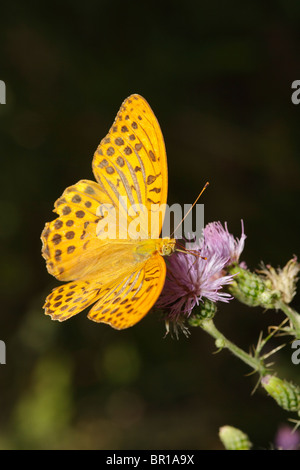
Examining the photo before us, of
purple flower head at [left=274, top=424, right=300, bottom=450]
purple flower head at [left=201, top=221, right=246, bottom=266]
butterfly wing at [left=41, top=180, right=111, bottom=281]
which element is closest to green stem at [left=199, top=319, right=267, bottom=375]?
purple flower head at [left=201, top=221, right=246, bottom=266]

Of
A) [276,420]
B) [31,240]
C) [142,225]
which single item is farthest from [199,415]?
[142,225]

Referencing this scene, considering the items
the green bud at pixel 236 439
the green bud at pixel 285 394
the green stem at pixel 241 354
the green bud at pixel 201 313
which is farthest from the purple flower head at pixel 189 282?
the green bud at pixel 236 439

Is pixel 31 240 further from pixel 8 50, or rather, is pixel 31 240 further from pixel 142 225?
pixel 142 225

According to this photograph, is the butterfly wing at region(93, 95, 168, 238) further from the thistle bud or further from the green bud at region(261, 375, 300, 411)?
the green bud at region(261, 375, 300, 411)

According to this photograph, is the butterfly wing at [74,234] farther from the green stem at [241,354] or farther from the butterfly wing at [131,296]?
the green stem at [241,354]

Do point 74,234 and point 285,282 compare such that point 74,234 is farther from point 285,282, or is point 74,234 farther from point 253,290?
point 285,282
